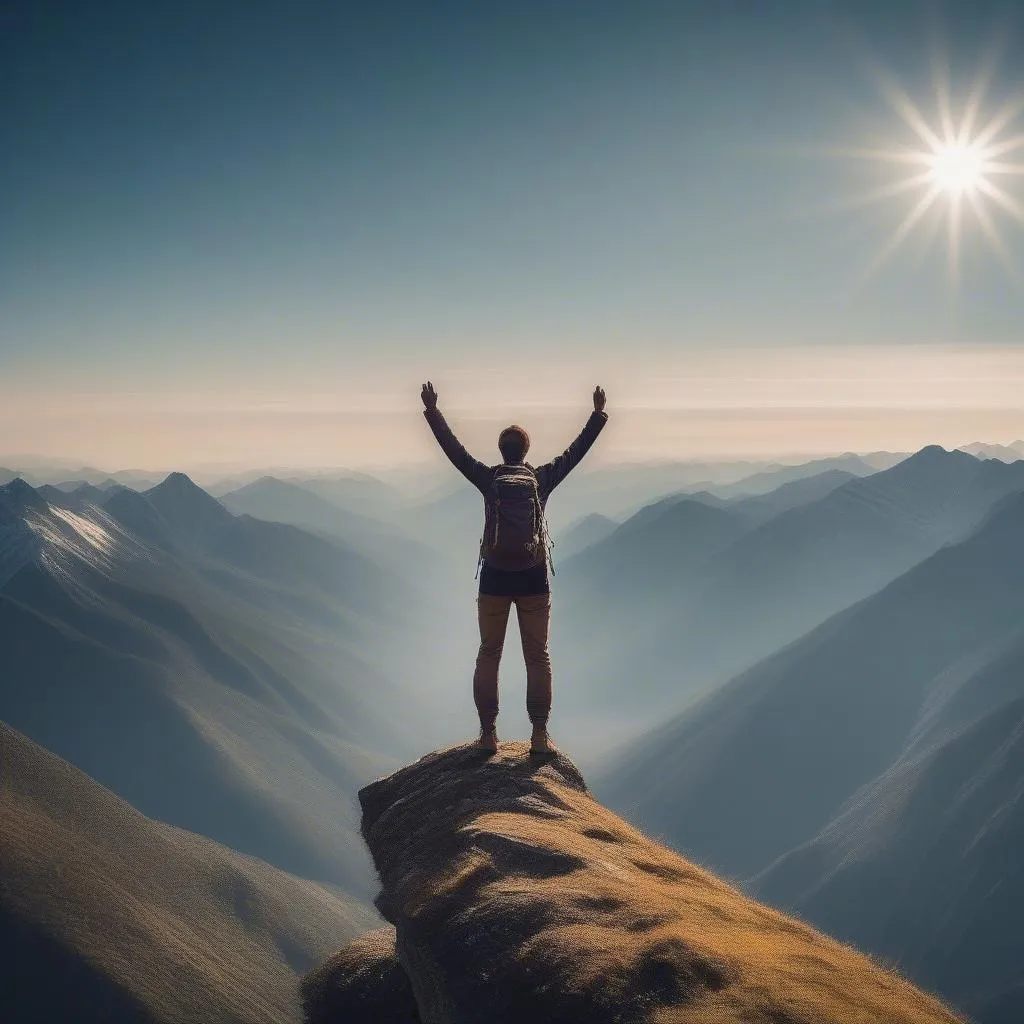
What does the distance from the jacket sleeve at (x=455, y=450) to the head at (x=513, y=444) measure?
493 millimetres

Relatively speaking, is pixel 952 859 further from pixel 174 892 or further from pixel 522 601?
pixel 522 601

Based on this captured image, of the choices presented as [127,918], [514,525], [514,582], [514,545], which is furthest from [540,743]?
[127,918]

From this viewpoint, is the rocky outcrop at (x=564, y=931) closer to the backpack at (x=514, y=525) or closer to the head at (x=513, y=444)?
the backpack at (x=514, y=525)

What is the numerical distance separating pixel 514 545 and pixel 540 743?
460 cm

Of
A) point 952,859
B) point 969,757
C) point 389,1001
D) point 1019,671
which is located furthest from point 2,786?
point 1019,671

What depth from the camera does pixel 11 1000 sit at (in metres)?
87.7

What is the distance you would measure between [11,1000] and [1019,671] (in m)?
199

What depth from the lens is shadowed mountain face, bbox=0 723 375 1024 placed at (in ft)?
305

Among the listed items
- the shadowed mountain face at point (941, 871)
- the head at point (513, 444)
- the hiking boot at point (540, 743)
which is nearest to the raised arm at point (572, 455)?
the head at point (513, 444)

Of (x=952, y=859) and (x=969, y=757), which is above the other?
(x=969, y=757)

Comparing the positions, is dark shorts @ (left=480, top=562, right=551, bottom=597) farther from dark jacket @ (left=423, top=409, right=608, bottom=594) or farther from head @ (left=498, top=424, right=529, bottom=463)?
head @ (left=498, top=424, right=529, bottom=463)

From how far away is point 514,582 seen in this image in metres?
13.4

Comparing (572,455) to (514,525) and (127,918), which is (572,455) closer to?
(514,525)

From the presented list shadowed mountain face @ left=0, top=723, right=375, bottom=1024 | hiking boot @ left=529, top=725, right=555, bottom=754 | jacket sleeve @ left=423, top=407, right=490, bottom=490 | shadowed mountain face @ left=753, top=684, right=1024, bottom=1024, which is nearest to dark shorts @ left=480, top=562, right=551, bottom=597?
jacket sleeve @ left=423, top=407, right=490, bottom=490
